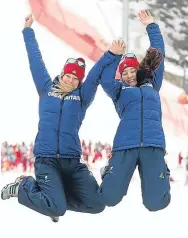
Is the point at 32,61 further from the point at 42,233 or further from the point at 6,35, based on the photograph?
the point at 6,35

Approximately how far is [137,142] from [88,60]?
10.1 ft

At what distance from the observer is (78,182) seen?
3.29m

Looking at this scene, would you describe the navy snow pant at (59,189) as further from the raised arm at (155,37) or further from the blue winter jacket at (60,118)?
the raised arm at (155,37)

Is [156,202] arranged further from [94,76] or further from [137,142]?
[94,76]

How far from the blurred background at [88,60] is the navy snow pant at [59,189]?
2.01 m

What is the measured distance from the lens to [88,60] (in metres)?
6.01

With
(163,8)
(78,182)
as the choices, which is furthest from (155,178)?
(163,8)

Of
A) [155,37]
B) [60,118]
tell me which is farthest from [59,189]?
[155,37]

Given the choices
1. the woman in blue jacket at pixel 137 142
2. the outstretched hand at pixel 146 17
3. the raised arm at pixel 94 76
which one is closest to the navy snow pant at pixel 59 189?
the woman in blue jacket at pixel 137 142

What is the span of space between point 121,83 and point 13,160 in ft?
8.32

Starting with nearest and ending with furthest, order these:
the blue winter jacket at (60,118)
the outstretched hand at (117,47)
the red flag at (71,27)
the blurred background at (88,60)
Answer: the outstretched hand at (117,47), the blue winter jacket at (60,118), the blurred background at (88,60), the red flag at (71,27)

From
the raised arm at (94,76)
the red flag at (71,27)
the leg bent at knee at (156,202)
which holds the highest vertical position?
the red flag at (71,27)

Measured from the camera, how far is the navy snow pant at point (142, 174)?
10.1ft

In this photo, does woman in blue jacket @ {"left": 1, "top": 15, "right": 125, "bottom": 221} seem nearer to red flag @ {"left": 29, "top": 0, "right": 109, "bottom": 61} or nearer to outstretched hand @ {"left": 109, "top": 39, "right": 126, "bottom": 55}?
outstretched hand @ {"left": 109, "top": 39, "right": 126, "bottom": 55}
